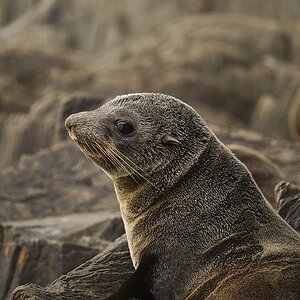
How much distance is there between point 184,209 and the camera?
6668mm

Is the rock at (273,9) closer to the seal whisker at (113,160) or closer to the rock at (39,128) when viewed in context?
the rock at (39,128)

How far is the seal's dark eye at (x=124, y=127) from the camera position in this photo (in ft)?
22.9

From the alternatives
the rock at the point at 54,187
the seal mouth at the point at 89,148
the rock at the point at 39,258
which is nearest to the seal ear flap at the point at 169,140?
the seal mouth at the point at 89,148

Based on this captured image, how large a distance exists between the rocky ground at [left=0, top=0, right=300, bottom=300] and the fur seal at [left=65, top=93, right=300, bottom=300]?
2.25 ft

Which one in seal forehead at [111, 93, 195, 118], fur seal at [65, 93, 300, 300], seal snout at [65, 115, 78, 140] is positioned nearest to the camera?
fur seal at [65, 93, 300, 300]

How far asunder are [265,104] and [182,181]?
24.3 metres

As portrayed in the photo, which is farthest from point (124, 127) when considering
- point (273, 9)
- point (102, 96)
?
point (273, 9)

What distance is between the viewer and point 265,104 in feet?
101

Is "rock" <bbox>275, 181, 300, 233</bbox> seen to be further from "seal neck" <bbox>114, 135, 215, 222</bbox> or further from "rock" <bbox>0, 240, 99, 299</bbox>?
"rock" <bbox>0, 240, 99, 299</bbox>

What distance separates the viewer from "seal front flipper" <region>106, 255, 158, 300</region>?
6465 mm

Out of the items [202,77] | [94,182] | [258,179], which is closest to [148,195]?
[258,179]

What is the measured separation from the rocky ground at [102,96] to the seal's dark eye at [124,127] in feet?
3.41

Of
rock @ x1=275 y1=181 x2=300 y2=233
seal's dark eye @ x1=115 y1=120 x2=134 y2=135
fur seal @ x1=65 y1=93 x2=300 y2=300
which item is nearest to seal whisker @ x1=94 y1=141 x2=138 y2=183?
fur seal @ x1=65 y1=93 x2=300 y2=300

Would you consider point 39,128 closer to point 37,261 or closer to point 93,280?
point 37,261
